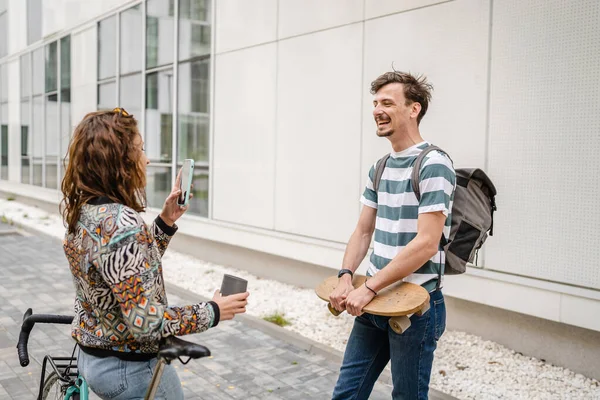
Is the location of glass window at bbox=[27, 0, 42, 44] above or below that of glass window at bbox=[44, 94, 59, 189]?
above

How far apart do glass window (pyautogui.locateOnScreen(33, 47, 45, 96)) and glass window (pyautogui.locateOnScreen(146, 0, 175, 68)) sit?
822 cm

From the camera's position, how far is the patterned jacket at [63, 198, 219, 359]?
75.4 inches

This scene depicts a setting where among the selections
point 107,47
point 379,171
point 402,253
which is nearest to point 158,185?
point 107,47

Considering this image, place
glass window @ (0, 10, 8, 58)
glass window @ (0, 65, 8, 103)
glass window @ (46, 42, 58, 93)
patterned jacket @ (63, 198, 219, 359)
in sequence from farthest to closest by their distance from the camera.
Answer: glass window @ (0, 65, 8, 103), glass window @ (0, 10, 8, 58), glass window @ (46, 42, 58, 93), patterned jacket @ (63, 198, 219, 359)

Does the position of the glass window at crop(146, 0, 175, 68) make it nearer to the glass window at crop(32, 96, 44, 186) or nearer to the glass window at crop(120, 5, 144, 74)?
the glass window at crop(120, 5, 144, 74)

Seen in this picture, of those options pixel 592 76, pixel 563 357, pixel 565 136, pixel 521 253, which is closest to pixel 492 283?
pixel 521 253

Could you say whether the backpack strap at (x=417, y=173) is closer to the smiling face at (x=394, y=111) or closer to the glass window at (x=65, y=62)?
the smiling face at (x=394, y=111)

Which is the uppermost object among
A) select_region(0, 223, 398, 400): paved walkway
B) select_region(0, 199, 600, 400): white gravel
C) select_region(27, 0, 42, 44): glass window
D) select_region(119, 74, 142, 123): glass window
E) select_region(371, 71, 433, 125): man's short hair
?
select_region(27, 0, 42, 44): glass window

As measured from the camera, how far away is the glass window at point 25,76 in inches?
792

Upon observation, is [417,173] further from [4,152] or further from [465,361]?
[4,152]

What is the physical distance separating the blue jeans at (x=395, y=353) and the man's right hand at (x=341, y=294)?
0.18 meters

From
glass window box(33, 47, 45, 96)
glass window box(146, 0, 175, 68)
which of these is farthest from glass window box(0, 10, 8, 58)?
glass window box(146, 0, 175, 68)

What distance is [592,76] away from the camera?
4.86 metres

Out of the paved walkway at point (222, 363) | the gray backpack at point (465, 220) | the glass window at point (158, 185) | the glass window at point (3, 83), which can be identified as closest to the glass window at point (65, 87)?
the glass window at point (158, 185)
